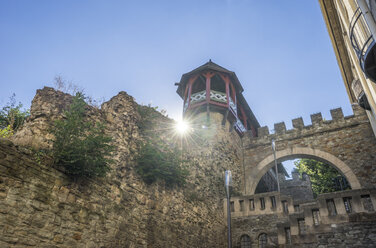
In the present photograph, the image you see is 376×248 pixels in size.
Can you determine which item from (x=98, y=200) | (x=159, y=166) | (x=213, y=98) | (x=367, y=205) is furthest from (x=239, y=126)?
(x=98, y=200)

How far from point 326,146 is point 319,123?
4.04 feet

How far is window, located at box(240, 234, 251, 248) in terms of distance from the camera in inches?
378

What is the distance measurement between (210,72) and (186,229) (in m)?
8.05

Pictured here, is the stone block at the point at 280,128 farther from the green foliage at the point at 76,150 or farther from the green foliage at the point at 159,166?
the green foliage at the point at 76,150

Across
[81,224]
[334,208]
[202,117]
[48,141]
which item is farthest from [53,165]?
[202,117]

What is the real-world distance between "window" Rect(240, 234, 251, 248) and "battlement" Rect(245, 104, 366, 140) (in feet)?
18.8

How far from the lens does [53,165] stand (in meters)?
4.54

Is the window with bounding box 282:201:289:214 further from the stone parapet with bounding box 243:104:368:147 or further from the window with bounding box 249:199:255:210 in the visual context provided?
the stone parapet with bounding box 243:104:368:147

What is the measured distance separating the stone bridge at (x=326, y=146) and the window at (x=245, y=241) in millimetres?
3143

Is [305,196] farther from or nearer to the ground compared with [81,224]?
farther from the ground

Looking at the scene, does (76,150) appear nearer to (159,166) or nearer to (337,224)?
(159,166)

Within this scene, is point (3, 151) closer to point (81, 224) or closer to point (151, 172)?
point (81, 224)

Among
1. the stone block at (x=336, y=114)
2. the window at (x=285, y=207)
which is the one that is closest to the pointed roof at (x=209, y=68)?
the stone block at (x=336, y=114)

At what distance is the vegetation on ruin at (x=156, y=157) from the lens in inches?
263
